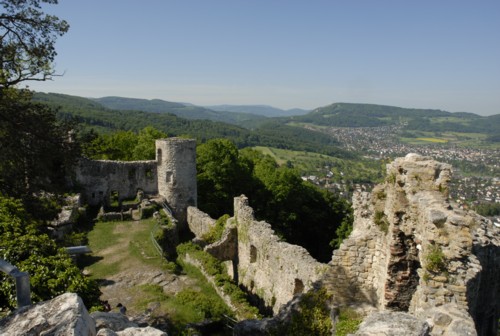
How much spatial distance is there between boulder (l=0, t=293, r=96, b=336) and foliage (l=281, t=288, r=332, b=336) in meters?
5.41

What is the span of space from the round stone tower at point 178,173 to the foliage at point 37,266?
1382 centimetres

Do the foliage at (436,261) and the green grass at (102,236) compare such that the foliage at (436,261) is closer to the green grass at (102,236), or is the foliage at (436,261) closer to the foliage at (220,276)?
the foliage at (220,276)

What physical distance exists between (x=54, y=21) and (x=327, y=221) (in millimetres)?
29943

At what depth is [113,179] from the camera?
87.1ft

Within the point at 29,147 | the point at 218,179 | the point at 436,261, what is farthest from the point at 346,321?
the point at 218,179

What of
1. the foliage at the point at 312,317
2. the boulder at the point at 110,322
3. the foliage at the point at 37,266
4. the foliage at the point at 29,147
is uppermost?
the foliage at the point at 29,147

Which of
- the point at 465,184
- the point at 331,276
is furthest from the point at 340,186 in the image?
the point at 331,276

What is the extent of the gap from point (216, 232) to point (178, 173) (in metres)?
5.91

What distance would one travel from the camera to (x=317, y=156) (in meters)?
149

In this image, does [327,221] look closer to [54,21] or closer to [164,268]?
[164,268]

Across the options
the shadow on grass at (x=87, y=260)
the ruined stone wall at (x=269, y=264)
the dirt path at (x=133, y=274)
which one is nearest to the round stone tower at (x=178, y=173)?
the dirt path at (x=133, y=274)

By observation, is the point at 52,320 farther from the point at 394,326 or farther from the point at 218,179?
the point at 218,179

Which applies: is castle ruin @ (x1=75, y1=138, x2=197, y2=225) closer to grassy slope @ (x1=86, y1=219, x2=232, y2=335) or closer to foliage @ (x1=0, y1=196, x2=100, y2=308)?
grassy slope @ (x1=86, y1=219, x2=232, y2=335)

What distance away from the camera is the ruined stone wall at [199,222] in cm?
2201
